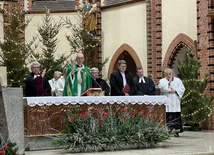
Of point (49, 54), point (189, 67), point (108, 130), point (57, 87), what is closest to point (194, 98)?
point (189, 67)

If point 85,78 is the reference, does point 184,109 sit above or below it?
below

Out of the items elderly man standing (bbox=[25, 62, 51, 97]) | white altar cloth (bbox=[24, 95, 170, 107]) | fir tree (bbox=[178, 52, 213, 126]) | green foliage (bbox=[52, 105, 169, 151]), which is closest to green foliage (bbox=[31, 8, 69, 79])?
fir tree (bbox=[178, 52, 213, 126])

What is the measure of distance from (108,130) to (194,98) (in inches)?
249

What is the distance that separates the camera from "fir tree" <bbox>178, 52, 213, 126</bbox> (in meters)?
15.8

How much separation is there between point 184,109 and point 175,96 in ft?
7.53

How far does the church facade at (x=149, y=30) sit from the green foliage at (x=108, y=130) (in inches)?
251

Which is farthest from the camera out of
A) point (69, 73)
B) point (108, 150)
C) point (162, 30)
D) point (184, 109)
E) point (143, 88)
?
point (162, 30)

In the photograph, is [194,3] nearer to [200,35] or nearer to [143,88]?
[200,35]

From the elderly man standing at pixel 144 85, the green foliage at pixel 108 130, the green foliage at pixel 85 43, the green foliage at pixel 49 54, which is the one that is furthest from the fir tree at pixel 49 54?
the green foliage at pixel 108 130

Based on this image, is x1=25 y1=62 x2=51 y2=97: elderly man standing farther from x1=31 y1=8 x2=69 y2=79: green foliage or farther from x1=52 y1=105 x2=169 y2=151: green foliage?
x1=31 y1=8 x2=69 y2=79: green foliage

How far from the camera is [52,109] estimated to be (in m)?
10.7

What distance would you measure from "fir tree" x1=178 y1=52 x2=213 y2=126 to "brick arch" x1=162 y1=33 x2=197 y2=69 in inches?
80.5

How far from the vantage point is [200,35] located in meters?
17.0

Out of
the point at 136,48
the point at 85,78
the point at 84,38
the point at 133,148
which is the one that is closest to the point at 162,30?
the point at 136,48
